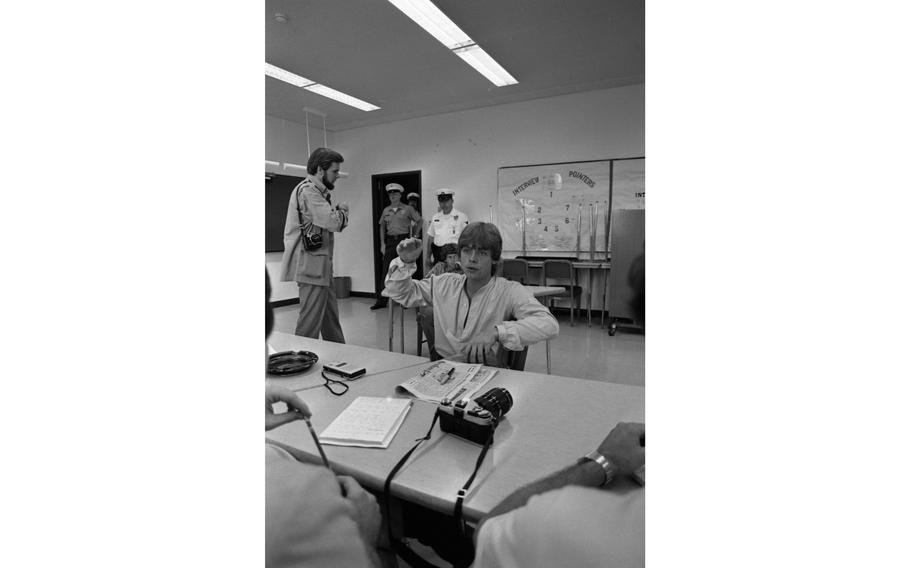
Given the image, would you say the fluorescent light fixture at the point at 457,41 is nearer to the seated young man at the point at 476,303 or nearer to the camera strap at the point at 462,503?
the seated young man at the point at 476,303

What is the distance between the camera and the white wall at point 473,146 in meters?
0.32

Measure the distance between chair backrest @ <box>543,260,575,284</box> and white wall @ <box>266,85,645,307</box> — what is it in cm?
12

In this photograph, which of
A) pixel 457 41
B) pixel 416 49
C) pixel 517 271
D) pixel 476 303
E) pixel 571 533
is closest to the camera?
pixel 571 533

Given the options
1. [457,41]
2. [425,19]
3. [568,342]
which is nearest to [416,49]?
[425,19]

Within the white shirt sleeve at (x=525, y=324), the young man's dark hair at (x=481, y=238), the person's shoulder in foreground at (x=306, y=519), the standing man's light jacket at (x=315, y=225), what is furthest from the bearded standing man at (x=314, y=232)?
the white shirt sleeve at (x=525, y=324)

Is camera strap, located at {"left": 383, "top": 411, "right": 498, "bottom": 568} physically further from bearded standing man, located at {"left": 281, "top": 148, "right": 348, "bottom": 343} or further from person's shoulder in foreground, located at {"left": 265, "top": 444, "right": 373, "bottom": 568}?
bearded standing man, located at {"left": 281, "top": 148, "right": 348, "bottom": 343}

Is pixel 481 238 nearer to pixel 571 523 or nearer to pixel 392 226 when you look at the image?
pixel 392 226

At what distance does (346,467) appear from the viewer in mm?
268

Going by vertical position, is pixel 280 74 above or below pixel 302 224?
above

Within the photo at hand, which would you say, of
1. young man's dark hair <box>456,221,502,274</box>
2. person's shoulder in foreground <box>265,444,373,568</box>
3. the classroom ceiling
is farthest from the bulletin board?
person's shoulder in foreground <box>265,444,373,568</box>

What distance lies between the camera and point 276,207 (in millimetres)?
285

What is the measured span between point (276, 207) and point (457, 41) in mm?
302
